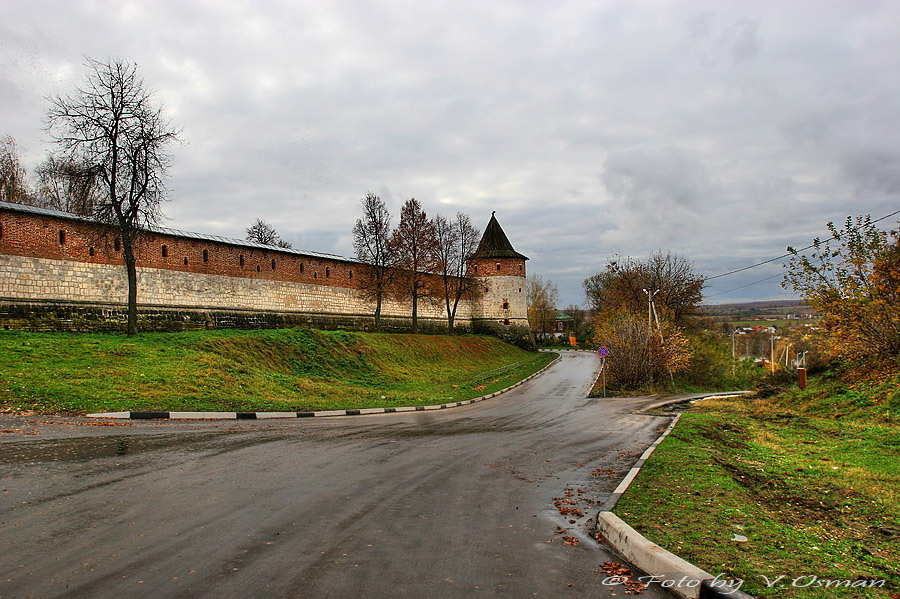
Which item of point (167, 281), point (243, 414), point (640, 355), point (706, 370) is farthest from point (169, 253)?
point (706, 370)

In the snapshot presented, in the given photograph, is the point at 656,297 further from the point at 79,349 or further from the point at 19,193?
the point at 19,193

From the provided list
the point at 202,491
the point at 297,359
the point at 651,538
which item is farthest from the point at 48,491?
the point at 297,359

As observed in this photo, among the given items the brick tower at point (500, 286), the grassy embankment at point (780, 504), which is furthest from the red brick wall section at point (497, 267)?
the grassy embankment at point (780, 504)

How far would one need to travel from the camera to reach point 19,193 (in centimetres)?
3581

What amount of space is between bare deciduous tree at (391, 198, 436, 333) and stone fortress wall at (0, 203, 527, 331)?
2705mm

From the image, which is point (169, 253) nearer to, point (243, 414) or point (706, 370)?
point (243, 414)

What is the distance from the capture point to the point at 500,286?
182 ft

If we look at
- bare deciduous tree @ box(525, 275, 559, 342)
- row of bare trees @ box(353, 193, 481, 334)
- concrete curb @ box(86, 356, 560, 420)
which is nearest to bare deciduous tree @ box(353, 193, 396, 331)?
row of bare trees @ box(353, 193, 481, 334)

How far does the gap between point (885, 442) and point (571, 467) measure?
6.80 m

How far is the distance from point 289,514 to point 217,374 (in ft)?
46.3

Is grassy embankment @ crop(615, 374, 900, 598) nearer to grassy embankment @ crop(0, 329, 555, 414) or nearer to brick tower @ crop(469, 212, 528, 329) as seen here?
grassy embankment @ crop(0, 329, 555, 414)

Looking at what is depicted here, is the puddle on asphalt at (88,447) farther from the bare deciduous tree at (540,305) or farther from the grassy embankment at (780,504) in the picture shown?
the bare deciduous tree at (540,305)

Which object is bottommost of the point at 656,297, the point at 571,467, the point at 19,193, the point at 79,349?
the point at 571,467

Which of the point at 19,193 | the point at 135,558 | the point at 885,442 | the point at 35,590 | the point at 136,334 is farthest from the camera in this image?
the point at 19,193
